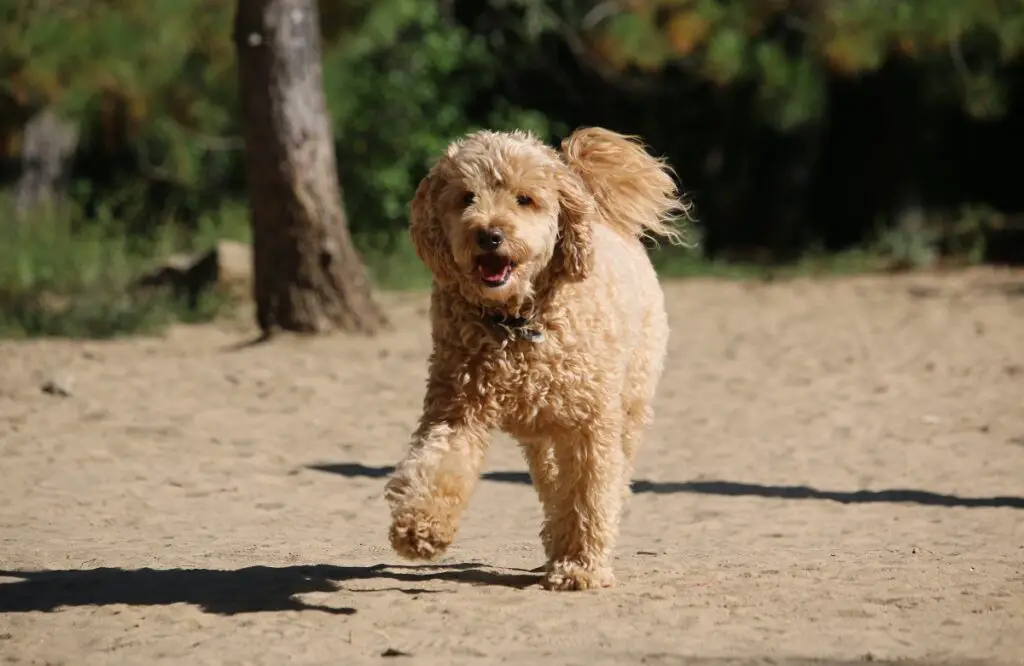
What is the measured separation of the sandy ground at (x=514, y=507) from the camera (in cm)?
505

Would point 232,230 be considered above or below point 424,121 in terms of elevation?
below

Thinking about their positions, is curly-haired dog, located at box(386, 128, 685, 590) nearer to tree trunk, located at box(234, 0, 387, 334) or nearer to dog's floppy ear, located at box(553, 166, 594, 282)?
dog's floppy ear, located at box(553, 166, 594, 282)

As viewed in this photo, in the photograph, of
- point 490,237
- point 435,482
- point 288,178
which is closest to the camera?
point 435,482

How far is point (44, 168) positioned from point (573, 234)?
1211 centimetres

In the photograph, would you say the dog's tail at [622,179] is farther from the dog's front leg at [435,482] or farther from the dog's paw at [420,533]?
the dog's paw at [420,533]

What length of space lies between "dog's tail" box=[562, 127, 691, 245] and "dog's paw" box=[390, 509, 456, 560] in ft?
5.36

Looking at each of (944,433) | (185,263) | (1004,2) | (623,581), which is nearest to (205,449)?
(623,581)

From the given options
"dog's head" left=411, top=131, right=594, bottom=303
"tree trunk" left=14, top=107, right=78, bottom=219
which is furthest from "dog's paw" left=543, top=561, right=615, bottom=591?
"tree trunk" left=14, top=107, right=78, bottom=219

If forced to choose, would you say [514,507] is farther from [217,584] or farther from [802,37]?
[802,37]

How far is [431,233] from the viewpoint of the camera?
5625 millimetres

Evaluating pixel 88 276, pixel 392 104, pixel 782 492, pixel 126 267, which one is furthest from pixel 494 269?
pixel 392 104

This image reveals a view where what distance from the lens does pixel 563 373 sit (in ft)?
A: 18.2

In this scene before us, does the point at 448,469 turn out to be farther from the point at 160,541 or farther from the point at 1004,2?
the point at 1004,2

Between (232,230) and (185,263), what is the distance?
2044 millimetres
